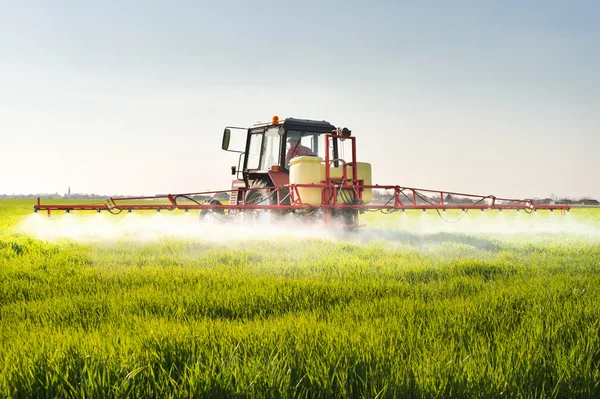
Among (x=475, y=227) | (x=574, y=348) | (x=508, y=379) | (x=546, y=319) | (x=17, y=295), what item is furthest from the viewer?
(x=475, y=227)

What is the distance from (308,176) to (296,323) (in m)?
8.08

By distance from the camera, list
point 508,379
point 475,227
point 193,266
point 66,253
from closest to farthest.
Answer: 1. point 508,379
2. point 193,266
3. point 66,253
4. point 475,227

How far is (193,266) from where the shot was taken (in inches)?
286

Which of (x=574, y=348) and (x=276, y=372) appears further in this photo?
(x=574, y=348)

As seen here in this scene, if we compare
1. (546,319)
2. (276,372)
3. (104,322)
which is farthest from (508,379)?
(104,322)

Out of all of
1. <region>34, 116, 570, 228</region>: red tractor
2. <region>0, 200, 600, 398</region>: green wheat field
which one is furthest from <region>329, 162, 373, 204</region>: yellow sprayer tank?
<region>0, 200, 600, 398</region>: green wheat field

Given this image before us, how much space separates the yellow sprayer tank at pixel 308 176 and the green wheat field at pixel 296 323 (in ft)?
9.90

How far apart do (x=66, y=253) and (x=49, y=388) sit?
655 centimetres

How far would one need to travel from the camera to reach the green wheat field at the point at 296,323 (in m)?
2.61

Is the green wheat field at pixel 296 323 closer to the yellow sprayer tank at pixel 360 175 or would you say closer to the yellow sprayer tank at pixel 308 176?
the yellow sprayer tank at pixel 308 176

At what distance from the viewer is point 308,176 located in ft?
38.7

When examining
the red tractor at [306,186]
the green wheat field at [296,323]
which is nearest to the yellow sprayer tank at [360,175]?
the red tractor at [306,186]

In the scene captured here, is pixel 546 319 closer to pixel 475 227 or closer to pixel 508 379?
pixel 508 379

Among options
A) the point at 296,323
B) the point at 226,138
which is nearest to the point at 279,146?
the point at 226,138
